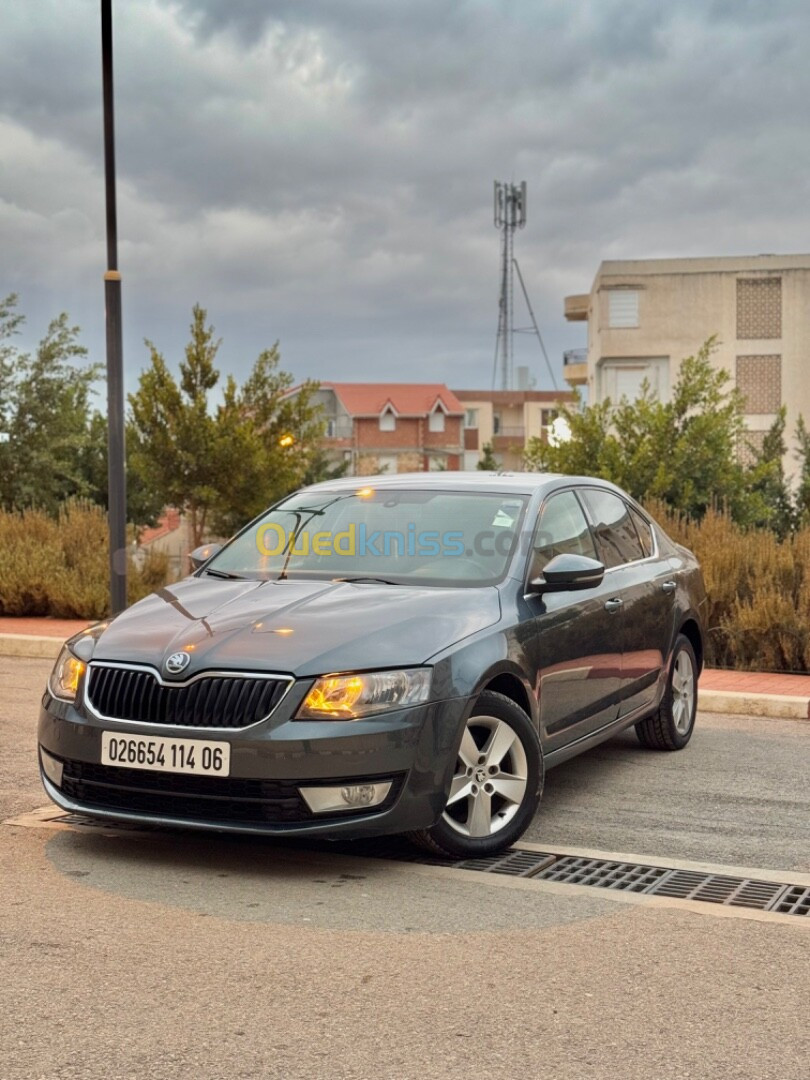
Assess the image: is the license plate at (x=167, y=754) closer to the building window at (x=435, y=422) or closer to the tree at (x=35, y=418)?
the tree at (x=35, y=418)

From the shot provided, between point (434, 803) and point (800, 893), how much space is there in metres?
1.43

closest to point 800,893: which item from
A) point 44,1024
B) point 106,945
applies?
point 106,945

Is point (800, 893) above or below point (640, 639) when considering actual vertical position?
below

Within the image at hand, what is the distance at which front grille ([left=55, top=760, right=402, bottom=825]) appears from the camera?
4.99 meters

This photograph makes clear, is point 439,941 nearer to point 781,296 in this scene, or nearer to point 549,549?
point 549,549

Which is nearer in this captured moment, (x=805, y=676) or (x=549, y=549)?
(x=549, y=549)

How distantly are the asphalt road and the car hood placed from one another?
0.82m

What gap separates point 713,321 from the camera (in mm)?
55438

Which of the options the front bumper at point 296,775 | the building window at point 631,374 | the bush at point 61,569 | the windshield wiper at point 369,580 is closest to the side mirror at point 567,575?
the windshield wiper at point 369,580

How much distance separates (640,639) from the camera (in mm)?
7293

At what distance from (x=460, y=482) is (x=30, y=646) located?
770cm

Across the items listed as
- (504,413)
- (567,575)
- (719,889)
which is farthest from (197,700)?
(504,413)

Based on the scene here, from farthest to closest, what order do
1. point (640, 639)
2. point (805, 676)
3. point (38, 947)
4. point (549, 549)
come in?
point (805, 676)
point (640, 639)
point (549, 549)
point (38, 947)

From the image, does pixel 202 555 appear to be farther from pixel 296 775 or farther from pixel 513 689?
pixel 296 775
